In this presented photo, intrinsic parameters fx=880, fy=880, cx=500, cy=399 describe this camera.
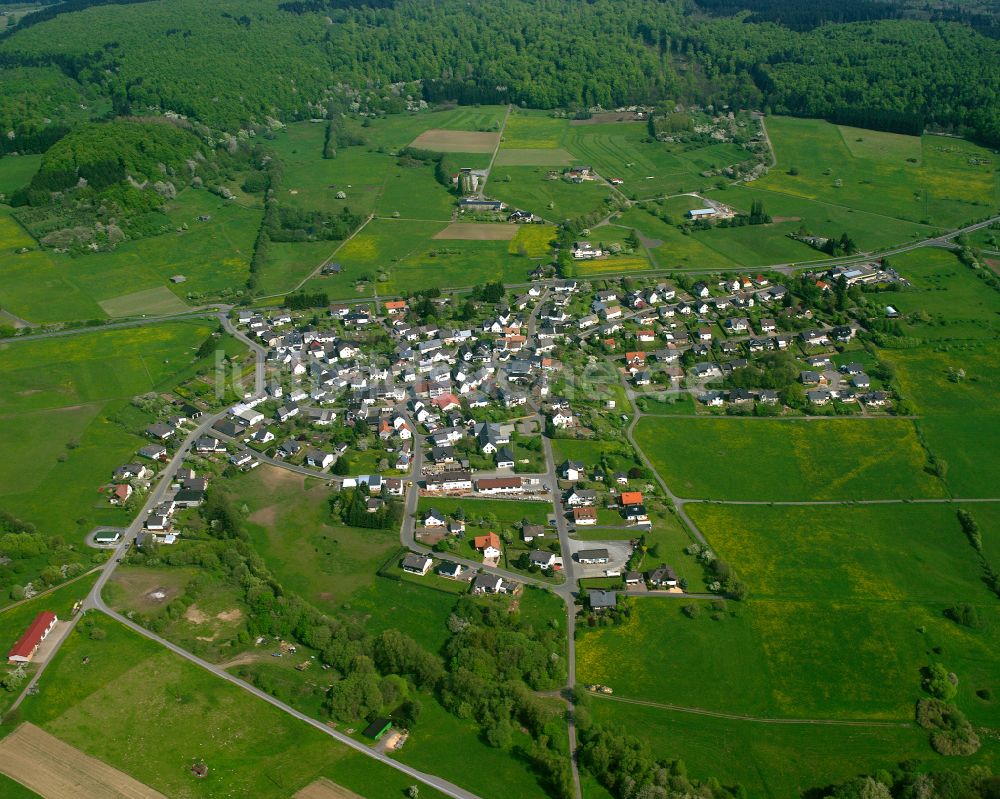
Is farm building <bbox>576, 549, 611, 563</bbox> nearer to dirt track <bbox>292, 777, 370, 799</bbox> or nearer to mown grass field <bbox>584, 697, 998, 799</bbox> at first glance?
A: mown grass field <bbox>584, 697, 998, 799</bbox>

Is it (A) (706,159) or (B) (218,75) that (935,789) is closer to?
(A) (706,159)

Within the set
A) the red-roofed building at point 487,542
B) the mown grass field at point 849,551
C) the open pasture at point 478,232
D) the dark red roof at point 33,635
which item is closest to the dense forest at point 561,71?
the open pasture at point 478,232

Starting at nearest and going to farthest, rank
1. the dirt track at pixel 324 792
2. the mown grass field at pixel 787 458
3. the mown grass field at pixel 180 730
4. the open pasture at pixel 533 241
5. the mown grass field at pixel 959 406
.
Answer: the dirt track at pixel 324 792
the mown grass field at pixel 180 730
the mown grass field at pixel 787 458
the mown grass field at pixel 959 406
the open pasture at pixel 533 241

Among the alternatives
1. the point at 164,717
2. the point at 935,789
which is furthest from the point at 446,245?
the point at 935,789

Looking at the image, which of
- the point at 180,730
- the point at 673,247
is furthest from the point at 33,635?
the point at 673,247

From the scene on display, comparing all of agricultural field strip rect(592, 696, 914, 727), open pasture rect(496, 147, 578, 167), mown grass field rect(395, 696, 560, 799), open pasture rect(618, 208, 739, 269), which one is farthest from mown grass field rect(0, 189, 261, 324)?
agricultural field strip rect(592, 696, 914, 727)

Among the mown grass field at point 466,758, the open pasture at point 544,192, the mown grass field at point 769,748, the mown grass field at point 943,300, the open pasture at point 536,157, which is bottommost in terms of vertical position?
the open pasture at point 536,157

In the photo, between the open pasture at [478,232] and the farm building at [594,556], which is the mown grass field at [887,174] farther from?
the farm building at [594,556]
